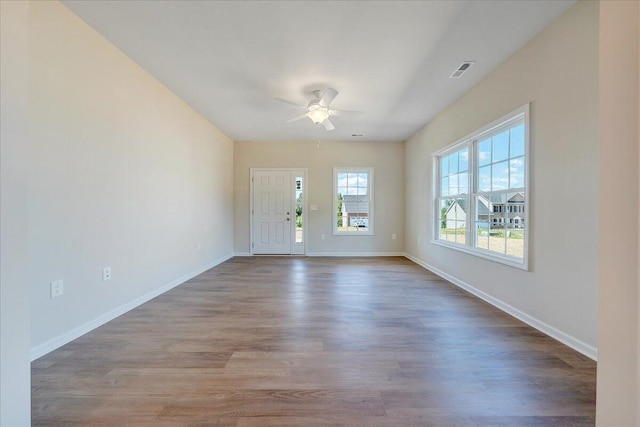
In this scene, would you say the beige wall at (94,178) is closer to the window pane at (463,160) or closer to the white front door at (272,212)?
the white front door at (272,212)

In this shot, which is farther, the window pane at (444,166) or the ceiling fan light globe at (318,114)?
the window pane at (444,166)

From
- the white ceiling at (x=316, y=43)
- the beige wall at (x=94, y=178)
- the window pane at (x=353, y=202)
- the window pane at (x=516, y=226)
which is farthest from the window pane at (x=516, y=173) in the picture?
the beige wall at (x=94, y=178)

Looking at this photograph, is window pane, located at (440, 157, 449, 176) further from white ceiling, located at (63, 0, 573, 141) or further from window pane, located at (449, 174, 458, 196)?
white ceiling, located at (63, 0, 573, 141)

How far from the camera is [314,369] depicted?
1785 millimetres

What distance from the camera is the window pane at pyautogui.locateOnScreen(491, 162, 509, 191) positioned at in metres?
2.91

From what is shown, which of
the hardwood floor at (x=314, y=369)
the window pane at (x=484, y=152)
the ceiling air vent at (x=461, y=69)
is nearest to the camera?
the hardwood floor at (x=314, y=369)

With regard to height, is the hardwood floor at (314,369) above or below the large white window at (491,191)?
below

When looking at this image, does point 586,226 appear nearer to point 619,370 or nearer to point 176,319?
point 619,370

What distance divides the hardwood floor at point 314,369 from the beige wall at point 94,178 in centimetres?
34

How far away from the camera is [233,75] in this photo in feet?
10.2

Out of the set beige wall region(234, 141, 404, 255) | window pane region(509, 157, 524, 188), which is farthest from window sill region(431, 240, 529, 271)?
beige wall region(234, 141, 404, 255)

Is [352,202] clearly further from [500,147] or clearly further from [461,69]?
[461,69]

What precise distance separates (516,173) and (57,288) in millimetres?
4101

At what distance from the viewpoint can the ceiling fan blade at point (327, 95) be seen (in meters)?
3.26
